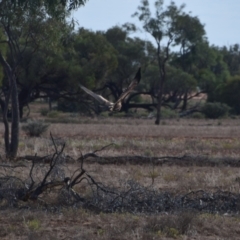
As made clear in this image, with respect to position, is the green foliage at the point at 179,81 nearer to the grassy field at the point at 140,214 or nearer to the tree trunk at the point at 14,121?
the grassy field at the point at 140,214

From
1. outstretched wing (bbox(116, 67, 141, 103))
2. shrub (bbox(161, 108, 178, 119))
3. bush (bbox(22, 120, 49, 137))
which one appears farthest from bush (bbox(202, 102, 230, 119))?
outstretched wing (bbox(116, 67, 141, 103))

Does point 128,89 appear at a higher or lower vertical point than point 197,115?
higher

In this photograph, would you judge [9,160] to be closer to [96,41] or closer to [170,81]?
[96,41]

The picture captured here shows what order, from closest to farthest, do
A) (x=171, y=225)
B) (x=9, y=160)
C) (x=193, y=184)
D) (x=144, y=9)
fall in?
(x=171, y=225) < (x=193, y=184) < (x=9, y=160) < (x=144, y=9)

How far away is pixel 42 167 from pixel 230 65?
84.9 metres

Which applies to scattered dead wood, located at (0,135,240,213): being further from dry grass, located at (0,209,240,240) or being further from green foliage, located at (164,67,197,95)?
green foliage, located at (164,67,197,95)

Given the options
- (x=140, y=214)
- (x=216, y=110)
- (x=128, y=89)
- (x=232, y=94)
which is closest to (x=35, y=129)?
(x=128, y=89)

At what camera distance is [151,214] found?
11.9 m

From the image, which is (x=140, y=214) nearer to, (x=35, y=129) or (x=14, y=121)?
(x=14, y=121)

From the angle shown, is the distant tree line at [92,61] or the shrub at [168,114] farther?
the shrub at [168,114]

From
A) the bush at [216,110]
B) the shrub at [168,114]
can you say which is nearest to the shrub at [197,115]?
the bush at [216,110]

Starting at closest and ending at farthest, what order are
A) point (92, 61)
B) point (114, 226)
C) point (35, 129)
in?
point (114, 226)
point (35, 129)
point (92, 61)

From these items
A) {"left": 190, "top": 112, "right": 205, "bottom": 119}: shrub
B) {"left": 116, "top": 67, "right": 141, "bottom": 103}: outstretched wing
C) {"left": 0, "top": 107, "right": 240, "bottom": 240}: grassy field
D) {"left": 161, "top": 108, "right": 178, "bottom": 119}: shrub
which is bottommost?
{"left": 190, "top": 112, "right": 205, "bottom": 119}: shrub

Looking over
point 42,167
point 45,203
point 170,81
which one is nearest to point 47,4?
point 42,167
